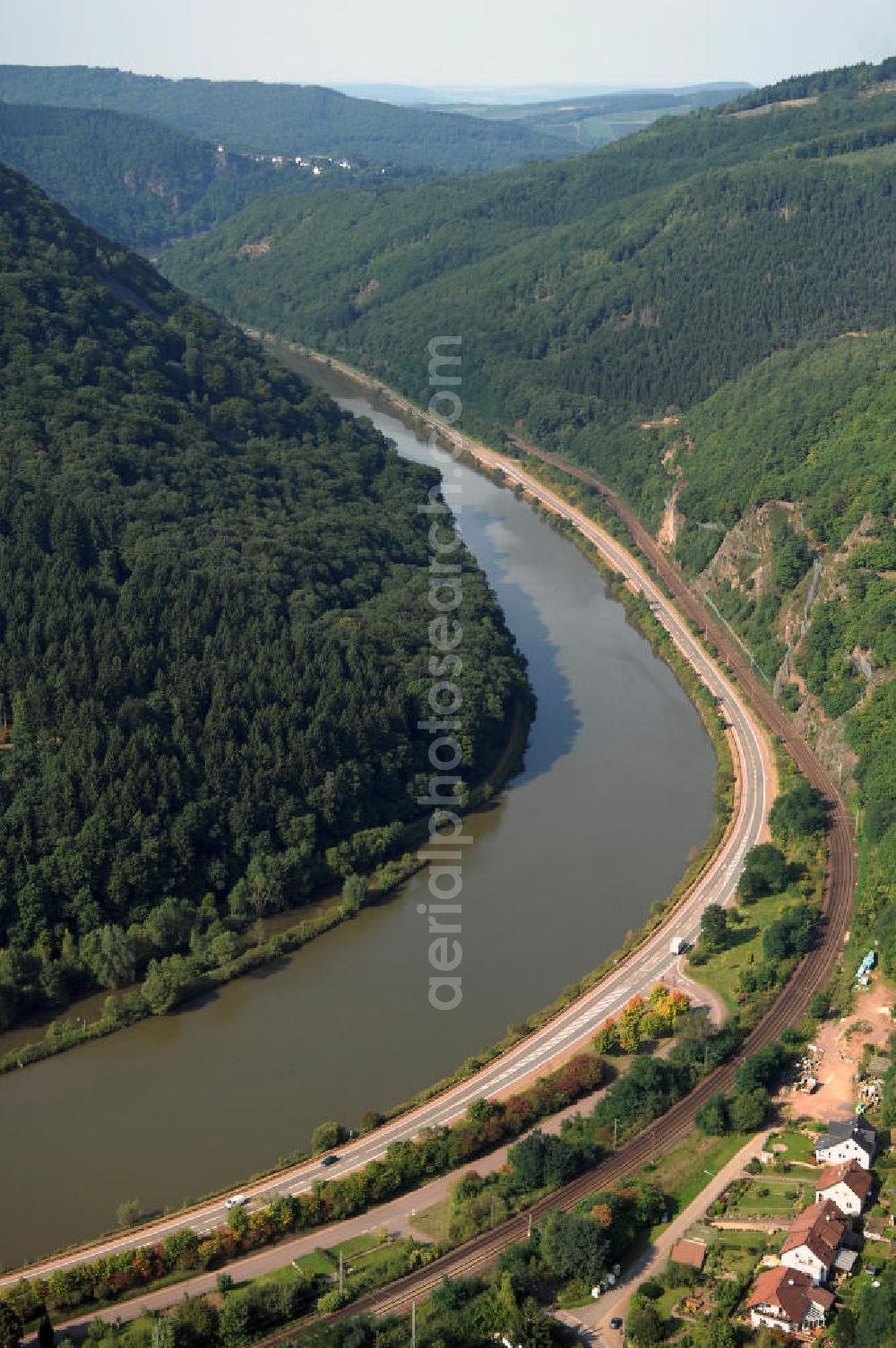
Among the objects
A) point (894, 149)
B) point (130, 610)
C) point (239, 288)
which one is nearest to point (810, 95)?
Result: point (894, 149)

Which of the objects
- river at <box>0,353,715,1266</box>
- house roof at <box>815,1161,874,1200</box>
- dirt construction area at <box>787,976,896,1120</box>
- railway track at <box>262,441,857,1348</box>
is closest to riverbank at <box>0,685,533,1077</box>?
river at <box>0,353,715,1266</box>

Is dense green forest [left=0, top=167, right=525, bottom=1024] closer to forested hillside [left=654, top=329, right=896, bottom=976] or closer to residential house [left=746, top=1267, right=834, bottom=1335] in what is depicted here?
forested hillside [left=654, top=329, right=896, bottom=976]

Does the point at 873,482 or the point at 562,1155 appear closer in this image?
the point at 562,1155

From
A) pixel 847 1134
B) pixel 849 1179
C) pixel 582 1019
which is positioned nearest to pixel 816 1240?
pixel 849 1179

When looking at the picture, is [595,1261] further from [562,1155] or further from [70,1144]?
[70,1144]

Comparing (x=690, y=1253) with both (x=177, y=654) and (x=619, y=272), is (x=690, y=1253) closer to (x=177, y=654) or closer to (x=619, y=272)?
(x=177, y=654)

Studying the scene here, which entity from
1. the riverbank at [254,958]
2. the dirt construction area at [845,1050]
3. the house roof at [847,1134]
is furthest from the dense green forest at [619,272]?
the house roof at [847,1134]
